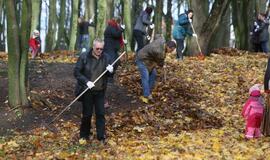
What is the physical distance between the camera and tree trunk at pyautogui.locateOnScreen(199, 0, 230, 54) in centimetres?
1742

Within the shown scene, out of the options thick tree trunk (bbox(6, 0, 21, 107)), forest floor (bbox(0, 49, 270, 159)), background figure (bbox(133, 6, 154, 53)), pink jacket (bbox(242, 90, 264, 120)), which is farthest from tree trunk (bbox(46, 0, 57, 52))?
pink jacket (bbox(242, 90, 264, 120))

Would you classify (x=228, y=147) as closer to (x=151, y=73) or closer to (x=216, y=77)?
(x=151, y=73)

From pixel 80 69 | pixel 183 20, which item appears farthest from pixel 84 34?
pixel 80 69

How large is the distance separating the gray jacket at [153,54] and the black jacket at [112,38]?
1591mm

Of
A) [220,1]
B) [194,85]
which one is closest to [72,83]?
[194,85]

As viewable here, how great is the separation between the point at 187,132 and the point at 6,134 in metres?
3.60

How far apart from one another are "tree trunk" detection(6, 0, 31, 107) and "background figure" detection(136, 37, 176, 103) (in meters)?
2.67

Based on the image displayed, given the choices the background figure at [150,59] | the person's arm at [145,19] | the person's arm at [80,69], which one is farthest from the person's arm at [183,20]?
the person's arm at [80,69]

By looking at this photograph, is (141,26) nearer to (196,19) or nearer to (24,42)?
(196,19)

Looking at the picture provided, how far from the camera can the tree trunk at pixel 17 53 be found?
35.4 ft

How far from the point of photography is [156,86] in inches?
520

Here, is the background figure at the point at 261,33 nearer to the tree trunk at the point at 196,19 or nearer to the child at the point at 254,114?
the tree trunk at the point at 196,19

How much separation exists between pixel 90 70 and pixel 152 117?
8.45 ft

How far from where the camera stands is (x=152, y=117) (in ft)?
35.7
